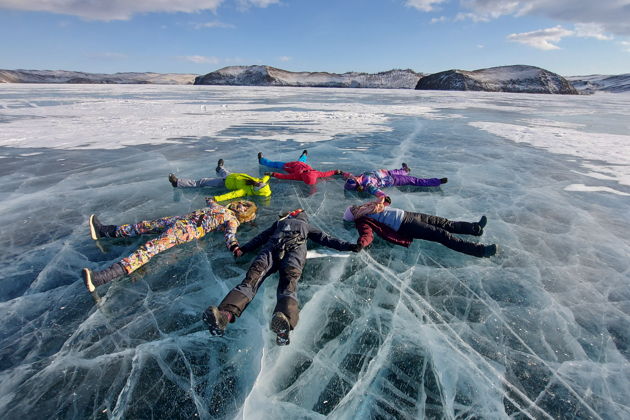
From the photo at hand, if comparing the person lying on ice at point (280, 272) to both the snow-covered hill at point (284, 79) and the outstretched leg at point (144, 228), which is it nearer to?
the outstretched leg at point (144, 228)

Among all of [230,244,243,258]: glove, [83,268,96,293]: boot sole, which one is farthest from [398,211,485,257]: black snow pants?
[83,268,96,293]: boot sole

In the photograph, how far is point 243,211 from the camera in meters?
4.50

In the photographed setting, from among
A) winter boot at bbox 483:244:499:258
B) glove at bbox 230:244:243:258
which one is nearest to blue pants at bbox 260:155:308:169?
glove at bbox 230:244:243:258

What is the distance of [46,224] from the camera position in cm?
452

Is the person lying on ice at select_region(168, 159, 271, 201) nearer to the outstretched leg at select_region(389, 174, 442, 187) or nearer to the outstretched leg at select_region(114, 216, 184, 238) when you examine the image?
the outstretched leg at select_region(114, 216, 184, 238)

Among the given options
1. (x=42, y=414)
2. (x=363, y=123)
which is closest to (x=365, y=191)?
(x=42, y=414)

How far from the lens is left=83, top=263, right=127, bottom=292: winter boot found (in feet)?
9.88

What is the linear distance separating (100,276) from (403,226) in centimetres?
365

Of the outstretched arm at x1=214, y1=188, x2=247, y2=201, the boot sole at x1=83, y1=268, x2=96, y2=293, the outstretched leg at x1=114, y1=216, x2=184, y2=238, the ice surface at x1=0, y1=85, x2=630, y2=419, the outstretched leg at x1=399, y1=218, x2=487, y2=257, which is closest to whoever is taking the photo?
the ice surface at x1=0, y1=85, x2=630, y2=419

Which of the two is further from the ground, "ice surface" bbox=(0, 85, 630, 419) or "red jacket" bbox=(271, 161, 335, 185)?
"red jacket" bbox=(271, 161, 335, 185)

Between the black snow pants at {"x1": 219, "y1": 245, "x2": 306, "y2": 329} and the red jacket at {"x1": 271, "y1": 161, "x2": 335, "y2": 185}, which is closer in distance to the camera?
the black snow pants at {"x1": 219, "y1": 245, "x2": 306, "y2": 329}

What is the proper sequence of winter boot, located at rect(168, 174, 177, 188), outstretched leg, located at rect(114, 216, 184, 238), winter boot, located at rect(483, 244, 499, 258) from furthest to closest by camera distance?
winter boot, located at rect(168, 174, 177, 188), outstretched leg, located at rect(114, 216, 184, 238), winter boot, located at rect(483, 244, 499, 258)

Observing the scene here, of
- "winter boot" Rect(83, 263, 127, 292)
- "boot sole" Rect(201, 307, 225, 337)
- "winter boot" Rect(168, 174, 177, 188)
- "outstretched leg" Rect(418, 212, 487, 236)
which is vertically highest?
"winter boot" Rect(168, 174, 177, 188)

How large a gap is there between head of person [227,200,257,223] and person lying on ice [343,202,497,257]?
1.45 metres
